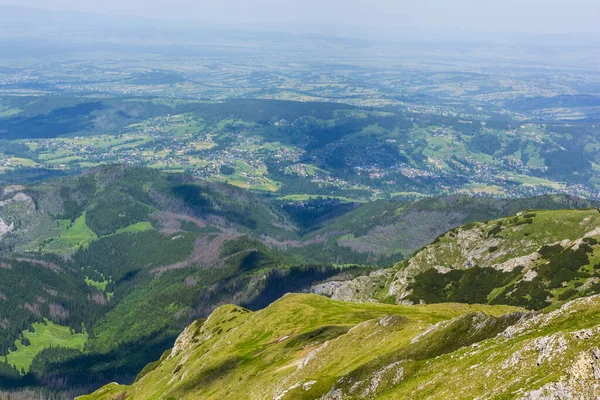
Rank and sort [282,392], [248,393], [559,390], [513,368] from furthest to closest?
[248,393] → [282,392] → [513,368] → [559,390]

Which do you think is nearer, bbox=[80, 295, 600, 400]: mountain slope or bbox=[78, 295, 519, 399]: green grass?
bbox=[80, 295, 600, 400]: mountain slope

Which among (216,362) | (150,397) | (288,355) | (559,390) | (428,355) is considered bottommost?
(150,397)

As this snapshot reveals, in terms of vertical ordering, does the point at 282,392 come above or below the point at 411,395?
below

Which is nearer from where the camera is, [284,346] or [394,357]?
[394,357]

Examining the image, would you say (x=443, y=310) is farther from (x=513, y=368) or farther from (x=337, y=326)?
(x=513, y=368)

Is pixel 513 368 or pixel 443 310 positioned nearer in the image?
pixel 513 368

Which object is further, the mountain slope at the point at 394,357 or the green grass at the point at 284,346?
the green grass at the point at 284,346

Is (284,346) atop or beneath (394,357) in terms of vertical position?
beneath

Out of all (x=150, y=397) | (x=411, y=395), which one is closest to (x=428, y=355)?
(x=411, y=395)
